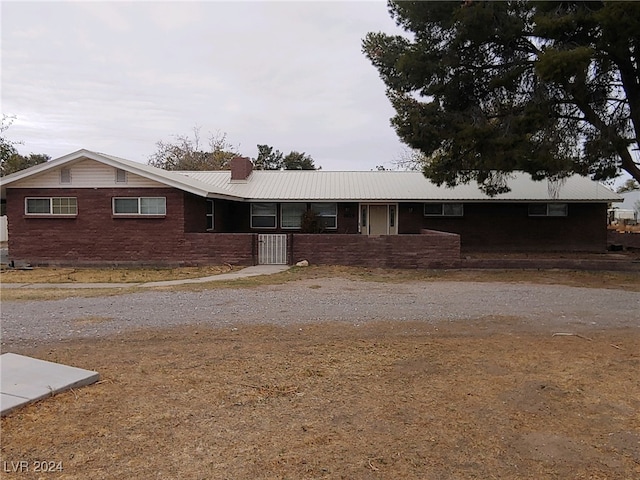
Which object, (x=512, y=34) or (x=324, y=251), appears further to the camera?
(x=324, y=251)

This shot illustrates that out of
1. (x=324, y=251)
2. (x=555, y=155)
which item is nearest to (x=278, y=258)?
(x=324, y=251)

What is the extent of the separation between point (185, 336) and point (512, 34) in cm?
1222

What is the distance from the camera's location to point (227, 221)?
22.4 metres

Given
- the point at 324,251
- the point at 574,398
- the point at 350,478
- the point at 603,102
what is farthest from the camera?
the point at 324,251

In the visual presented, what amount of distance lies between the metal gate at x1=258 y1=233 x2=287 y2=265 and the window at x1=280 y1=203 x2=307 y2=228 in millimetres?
5918

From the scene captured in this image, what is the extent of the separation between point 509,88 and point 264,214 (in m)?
11.9

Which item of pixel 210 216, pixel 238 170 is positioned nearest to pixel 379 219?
pixel 238 170

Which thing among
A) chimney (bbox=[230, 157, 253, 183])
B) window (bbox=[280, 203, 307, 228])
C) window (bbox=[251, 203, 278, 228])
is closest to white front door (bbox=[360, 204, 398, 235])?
window (bbox=[280, 203, 307, 228])

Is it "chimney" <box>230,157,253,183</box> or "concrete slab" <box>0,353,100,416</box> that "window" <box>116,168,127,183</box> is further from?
"concrete slab" <box>0,353,100,416</box>

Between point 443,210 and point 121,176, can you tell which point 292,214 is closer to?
point 443,210

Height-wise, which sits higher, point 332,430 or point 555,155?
point 555,155

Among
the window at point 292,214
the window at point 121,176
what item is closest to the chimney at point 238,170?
the window at point 292,214

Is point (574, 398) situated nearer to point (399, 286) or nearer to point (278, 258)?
point (399, 286)

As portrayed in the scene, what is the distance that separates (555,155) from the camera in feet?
45.2
